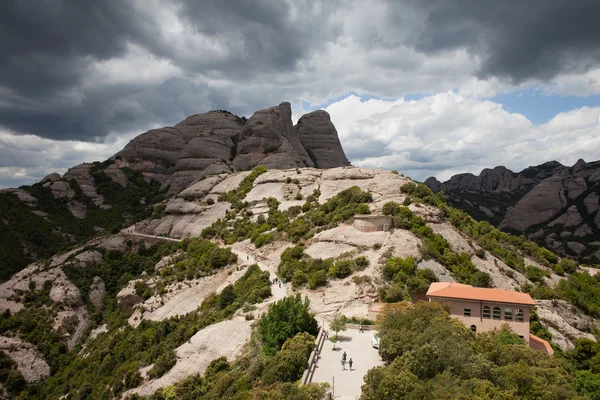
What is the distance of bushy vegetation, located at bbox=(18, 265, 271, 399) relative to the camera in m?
38.5

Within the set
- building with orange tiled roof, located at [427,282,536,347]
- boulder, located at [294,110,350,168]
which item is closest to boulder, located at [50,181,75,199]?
boulder, located at [294,110,350,168]

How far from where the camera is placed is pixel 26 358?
173ft

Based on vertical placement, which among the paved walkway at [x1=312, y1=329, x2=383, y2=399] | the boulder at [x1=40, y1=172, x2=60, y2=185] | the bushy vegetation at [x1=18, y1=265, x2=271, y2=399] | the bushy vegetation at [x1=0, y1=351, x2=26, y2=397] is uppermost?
the boulder at [x1=40, y1=172, x2=60, y2=185]

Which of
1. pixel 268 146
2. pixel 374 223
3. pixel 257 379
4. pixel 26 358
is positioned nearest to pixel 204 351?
pixel 257 379

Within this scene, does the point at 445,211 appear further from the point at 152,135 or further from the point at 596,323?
the point at 152,135

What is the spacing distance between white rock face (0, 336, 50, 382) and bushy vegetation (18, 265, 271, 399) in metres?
1.11

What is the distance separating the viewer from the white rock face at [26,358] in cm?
5144

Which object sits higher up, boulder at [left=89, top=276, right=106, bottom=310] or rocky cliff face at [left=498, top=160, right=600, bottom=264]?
rocky cliff face at [left=498, top=160, right=600, bottom=264]

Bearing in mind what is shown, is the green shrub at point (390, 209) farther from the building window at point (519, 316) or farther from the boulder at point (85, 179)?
the boulder at point (85, 179)

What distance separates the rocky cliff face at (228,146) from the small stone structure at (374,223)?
57.3 metres

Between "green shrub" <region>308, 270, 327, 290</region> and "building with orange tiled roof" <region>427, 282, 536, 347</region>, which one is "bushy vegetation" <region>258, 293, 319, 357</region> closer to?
"green shrub" <region>308, 270, 327, 290</region>

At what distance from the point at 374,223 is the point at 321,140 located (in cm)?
8747

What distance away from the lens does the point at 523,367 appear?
19.5m

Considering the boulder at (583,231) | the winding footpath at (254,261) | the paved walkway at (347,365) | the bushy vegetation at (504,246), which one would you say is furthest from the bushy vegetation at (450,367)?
the boulder at (583,231)
